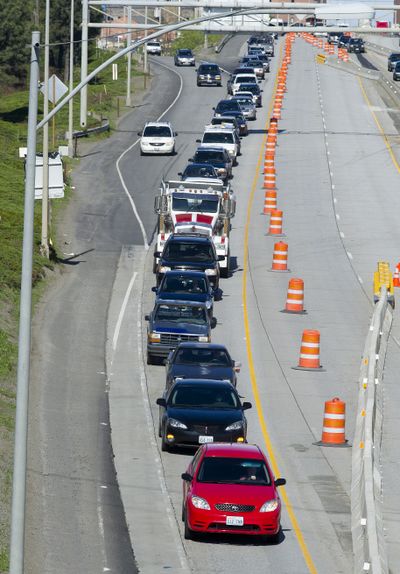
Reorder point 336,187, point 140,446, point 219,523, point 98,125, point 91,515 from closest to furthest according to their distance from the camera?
point 219,523 → point 91,515 → point 140,446 → point 336,187 → point 98,125

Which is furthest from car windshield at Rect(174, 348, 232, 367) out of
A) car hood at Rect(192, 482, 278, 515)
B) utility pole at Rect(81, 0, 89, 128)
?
utility pole at Rect(81, 0, 89, 128)

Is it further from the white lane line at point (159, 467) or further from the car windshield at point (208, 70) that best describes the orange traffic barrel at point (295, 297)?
the car windshield at point (208, 70)

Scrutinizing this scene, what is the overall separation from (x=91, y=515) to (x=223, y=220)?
24800mm

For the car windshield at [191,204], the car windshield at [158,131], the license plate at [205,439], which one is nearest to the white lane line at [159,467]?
the license plate at [205,439]

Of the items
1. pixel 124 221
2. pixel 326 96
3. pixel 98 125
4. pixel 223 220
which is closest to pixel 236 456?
pixel 223 220

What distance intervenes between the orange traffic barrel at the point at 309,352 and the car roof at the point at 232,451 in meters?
12.0

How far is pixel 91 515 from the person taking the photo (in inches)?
920

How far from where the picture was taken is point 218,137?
71.3 m

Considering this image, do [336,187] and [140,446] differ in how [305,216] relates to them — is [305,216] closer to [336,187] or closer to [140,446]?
[336,187]

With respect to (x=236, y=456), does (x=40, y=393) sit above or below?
below

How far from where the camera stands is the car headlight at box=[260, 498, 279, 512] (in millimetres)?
21391

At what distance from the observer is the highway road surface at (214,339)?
2202cm

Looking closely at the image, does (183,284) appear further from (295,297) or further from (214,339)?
(295,297)

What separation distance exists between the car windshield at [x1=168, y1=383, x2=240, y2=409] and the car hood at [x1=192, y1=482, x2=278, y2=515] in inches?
221
